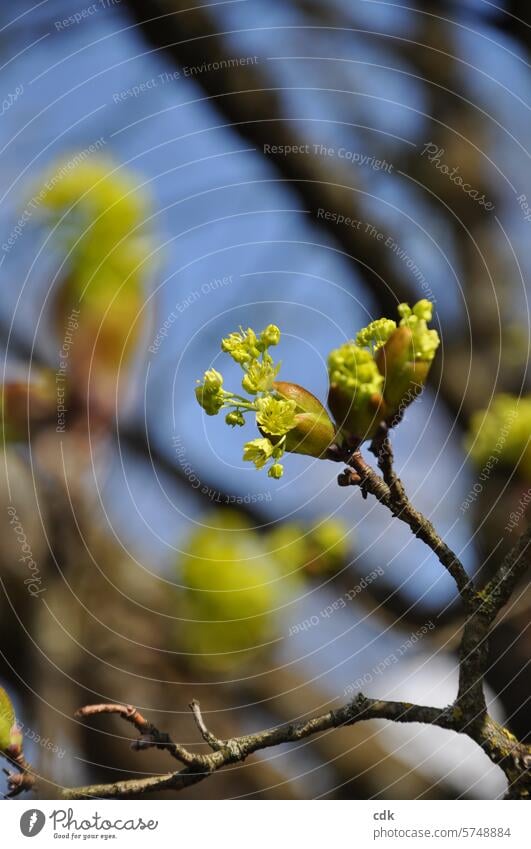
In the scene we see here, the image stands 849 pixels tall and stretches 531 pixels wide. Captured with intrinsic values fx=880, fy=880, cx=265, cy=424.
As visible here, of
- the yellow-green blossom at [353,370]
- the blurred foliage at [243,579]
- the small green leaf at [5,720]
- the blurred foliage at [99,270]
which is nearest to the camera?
the yellow-green blossom at [353,370]

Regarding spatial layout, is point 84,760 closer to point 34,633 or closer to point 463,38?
point 34,633

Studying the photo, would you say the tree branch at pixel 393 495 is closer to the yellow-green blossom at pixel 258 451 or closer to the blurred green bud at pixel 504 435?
the yellow-green blossom at pixel 258 451

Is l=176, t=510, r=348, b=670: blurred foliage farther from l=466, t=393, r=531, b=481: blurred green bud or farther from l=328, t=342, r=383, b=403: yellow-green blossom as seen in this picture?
l=328, t=342, r=383, b=403: yellow-green blossom

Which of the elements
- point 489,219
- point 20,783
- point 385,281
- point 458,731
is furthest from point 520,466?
point 20,783

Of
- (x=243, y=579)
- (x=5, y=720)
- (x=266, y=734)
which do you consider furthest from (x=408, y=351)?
(x=243, y=579)

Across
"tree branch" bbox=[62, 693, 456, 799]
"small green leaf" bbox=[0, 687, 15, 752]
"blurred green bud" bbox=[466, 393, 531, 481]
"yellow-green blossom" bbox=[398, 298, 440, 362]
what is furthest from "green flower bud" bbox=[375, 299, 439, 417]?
"blurred green bud" bbox=[466, 393, 531, 481]

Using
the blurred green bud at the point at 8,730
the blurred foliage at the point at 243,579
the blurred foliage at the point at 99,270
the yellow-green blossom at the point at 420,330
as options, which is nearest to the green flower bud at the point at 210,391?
the yellow-green blossom at the point at 420,330

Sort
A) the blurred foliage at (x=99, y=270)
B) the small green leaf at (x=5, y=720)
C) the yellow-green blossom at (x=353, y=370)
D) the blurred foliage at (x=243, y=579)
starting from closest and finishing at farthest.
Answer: the yellow-green blossom at (x=353, y=370) → the small green leaf at (x=5, y=720) → the blurred foliage at (x=99, y=270) → the blurred foliage at (x=243, y=579)

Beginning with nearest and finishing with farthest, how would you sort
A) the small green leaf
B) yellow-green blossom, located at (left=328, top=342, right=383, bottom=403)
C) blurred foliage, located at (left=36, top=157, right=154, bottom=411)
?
yellow-green blossom, located at (left=328, top=342, right=383, bottom=403)
the small green leaf
blurred foliage, located at (left=36, top=157, right=154, bottom=411)
